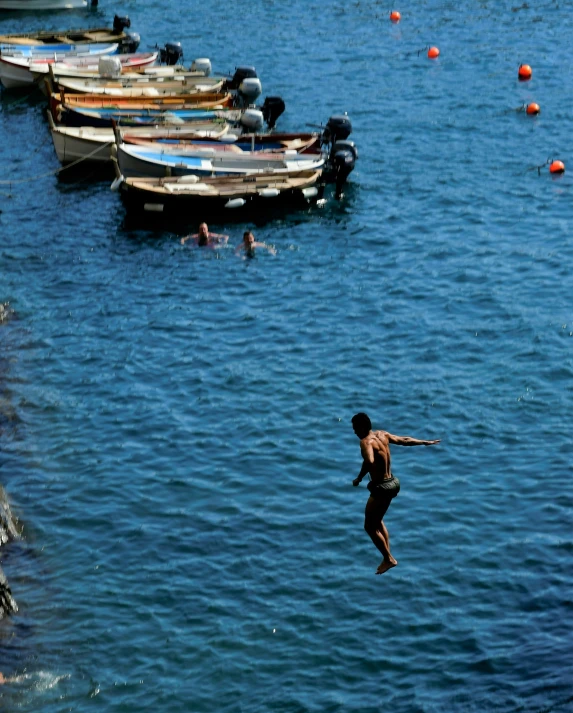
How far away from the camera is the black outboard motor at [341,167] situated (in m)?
43.8

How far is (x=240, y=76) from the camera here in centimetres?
5572

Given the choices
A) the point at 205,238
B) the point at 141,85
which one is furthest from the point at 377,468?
the point at 141,85

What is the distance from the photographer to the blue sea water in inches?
854

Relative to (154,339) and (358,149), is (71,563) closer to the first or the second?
(154,339)

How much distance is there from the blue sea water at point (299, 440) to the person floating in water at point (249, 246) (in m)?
0.41

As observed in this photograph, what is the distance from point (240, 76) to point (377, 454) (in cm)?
4028

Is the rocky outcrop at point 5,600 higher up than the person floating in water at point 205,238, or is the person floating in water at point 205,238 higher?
the person floating in water at point 205,238

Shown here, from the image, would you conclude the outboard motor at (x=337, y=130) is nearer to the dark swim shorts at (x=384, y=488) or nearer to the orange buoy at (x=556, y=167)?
the orange buoy at (x=556, y=167)

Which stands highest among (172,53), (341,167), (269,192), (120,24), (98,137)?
(120,24)

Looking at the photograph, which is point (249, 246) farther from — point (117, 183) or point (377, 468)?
point (377, 468)

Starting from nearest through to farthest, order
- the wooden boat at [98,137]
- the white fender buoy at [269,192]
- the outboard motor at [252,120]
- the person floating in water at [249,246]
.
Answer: the person floating in water at [249,246]
the white fender buoy at [269,192]
the wooden boat at [98,137]
the outboard motor at [252,120]

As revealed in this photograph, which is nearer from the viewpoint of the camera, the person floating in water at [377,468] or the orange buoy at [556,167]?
the person floating in water at [377,468]

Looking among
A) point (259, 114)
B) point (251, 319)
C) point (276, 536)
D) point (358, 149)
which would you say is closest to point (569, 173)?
point (358, 149)

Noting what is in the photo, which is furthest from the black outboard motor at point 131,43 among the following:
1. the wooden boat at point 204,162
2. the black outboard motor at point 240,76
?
the wooden boat at point 204,162
